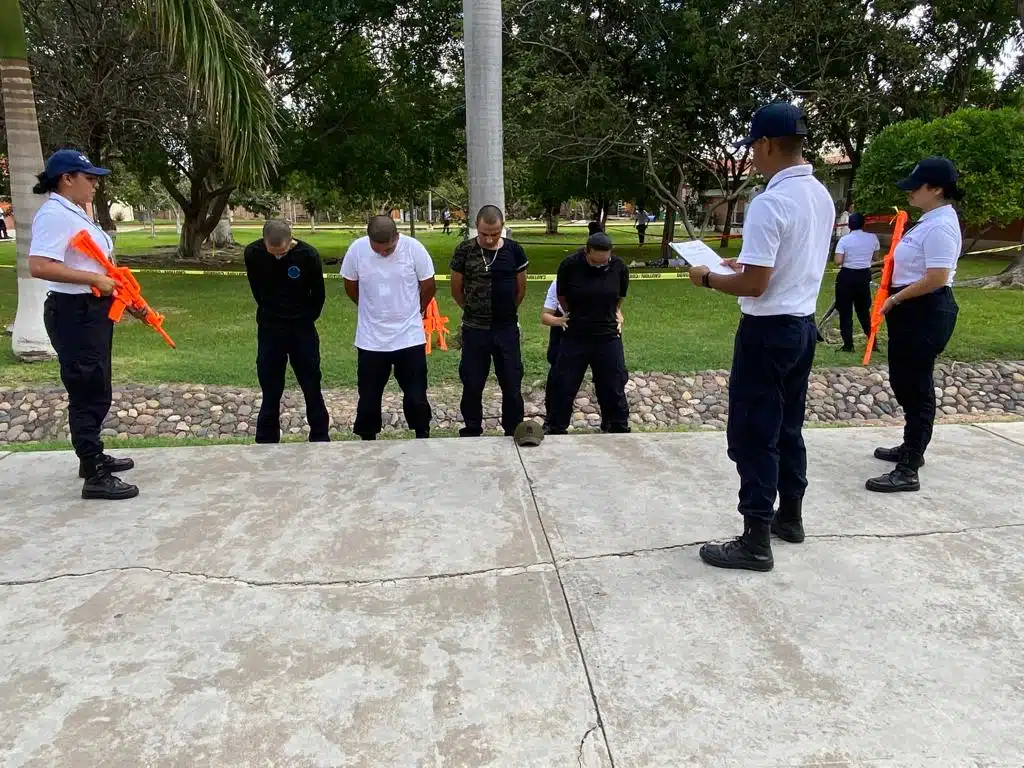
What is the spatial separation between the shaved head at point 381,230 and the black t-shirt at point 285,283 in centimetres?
43

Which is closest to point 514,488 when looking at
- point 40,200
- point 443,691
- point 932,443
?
point 443,691

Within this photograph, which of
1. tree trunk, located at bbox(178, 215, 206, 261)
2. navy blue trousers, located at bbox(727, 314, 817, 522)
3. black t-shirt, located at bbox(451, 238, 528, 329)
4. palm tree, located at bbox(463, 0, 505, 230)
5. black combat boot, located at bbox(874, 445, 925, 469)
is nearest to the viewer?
navy blue trousers, located at bbox(727, 314, 817, 522)

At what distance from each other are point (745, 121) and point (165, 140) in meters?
12.2

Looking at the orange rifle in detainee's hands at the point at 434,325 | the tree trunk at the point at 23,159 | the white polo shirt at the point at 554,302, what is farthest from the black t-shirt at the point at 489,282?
the tree trunk at the point at 23,159

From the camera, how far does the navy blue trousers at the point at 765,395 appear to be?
296 cm

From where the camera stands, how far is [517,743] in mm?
2129

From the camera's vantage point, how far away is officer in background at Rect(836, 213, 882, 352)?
8.74 metres

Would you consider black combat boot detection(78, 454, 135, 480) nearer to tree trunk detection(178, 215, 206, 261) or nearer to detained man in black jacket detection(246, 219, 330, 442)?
detained man in black jacket detection(246, 219, 330, 442)

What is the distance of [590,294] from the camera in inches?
202

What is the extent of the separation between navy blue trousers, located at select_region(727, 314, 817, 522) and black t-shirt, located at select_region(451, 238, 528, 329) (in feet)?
7.59

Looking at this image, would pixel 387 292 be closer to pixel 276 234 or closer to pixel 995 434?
pixel 276 234

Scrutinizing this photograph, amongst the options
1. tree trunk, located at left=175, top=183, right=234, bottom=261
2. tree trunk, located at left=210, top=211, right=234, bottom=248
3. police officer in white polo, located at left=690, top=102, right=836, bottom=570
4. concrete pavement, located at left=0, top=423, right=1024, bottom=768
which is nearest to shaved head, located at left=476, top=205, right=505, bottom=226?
concrete pavement, located at left=0, top=423, right=1024, bottom=768

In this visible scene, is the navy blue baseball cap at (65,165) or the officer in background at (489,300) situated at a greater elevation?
the navy blue baseball cap at (65,165)

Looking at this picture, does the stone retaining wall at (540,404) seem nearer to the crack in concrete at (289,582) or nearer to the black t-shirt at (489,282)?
the black t-shirt at (489,282)
